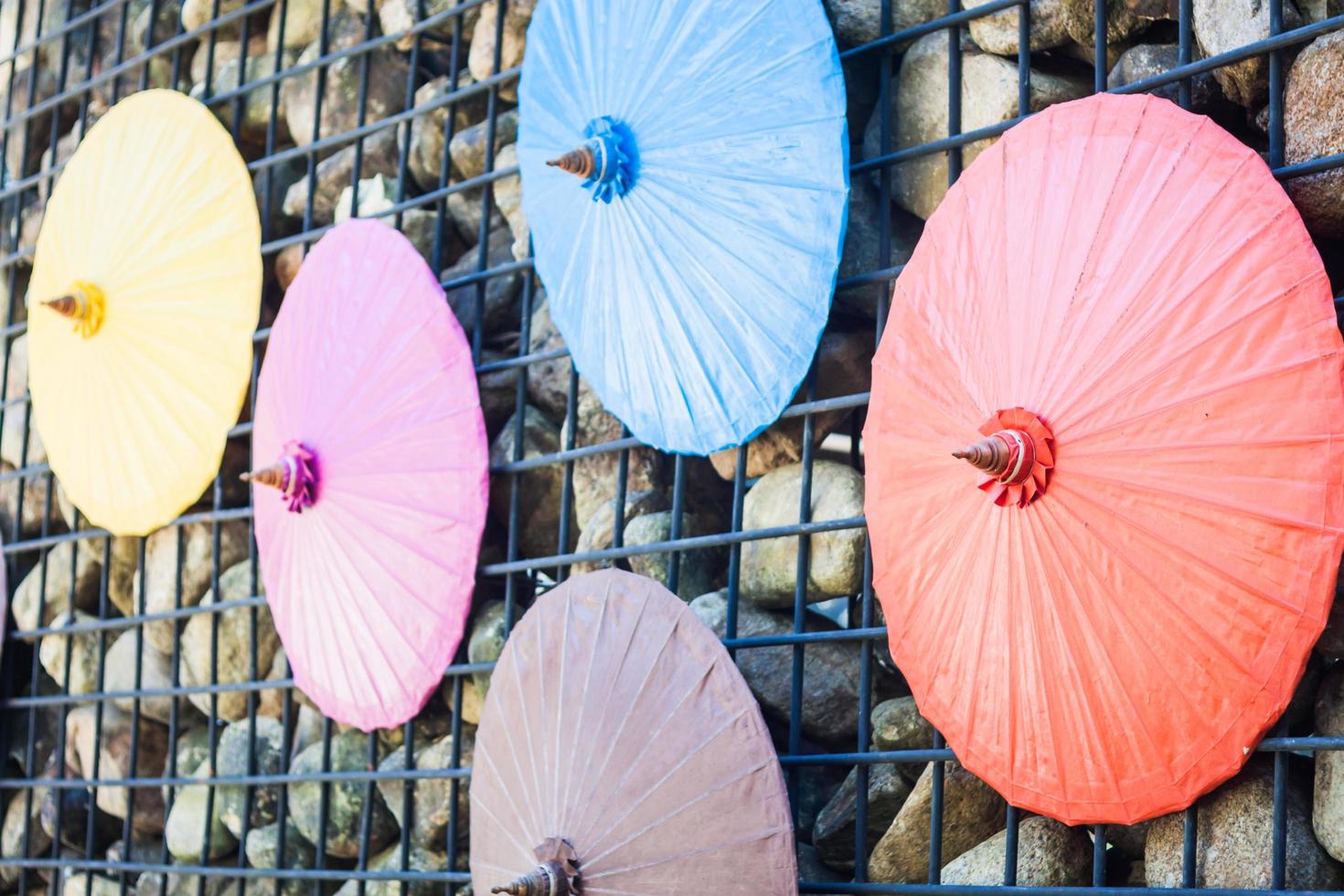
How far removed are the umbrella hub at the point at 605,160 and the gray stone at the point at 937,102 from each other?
36 cm

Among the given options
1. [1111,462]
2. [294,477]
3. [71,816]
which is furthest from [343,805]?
[1111,462]

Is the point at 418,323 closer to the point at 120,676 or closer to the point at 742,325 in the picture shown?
the point at 742,325

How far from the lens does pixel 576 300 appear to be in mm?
2547

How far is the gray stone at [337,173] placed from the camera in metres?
3.12

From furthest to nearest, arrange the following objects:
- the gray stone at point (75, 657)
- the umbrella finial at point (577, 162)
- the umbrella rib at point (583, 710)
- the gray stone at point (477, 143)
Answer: the gray stone at point (75, 657)
the gray stone at point (477, 143)
the umbrella finial at point (577, 162)
the umbrella rib at point (583, 710)

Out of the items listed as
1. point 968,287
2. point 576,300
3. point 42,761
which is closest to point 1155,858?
point 968,287

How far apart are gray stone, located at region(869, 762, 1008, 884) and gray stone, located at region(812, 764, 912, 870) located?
2.0 inches

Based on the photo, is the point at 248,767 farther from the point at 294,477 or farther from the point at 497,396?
the point at 497,396

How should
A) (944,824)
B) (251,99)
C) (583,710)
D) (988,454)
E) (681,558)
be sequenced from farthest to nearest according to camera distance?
1. (251,99)
2. (681,558)
3. (583,710)
4. (944,824)
5. (988,454)

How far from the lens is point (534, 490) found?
2727mm

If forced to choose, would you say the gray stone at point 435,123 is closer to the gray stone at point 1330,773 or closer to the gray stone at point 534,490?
the gray stone at point 534,490

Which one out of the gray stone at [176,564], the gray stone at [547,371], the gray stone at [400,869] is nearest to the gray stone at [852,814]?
the gray stone at [400,869]

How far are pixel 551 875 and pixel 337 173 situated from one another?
158 cm

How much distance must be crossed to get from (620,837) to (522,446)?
75 centimetres
